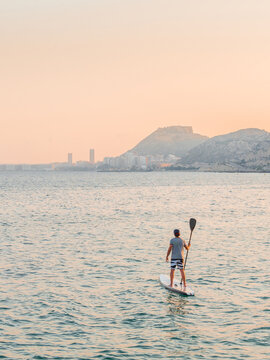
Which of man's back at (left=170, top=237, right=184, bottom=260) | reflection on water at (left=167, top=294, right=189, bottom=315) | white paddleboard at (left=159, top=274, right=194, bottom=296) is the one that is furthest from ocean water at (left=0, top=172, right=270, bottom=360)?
man's back at (left=170, top=237, right=184, bottom=260)

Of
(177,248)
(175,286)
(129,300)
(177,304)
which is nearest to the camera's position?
(177,304)

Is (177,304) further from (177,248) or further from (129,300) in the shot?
(177,248)

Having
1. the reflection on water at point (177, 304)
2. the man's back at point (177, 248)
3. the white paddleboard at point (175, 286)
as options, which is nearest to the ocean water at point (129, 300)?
the reflection on water at point (177, 304)

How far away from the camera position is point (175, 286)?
77.3 ft

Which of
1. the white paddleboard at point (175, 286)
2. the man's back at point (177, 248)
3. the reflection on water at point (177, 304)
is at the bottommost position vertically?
Result: the reflection on water at point (177, 304)

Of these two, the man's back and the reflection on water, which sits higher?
the man's back

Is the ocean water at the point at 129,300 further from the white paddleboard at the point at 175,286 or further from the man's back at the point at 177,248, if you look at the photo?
the man's back at the point at 177,248

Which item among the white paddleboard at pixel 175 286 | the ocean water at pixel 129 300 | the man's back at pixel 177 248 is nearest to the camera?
the ocean water at pixel 129 300

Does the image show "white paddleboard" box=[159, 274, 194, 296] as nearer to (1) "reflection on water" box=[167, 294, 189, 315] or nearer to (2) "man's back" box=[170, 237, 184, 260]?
(1) "reflection on water" box=[167, 294, 189, 315]

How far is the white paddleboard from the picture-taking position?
22.4m

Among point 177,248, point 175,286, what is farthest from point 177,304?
point 177,248

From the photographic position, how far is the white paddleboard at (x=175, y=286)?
2243 cm

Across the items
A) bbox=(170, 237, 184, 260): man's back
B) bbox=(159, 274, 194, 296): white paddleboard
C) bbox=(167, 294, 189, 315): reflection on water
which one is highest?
bbox=(170, 237, 184, 260): man's back

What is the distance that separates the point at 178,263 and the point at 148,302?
2.39 m
